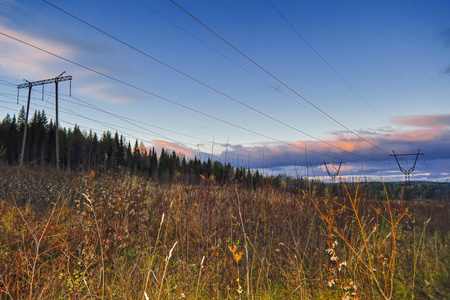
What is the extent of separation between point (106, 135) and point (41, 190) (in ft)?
236

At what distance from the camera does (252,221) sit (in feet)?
23.5

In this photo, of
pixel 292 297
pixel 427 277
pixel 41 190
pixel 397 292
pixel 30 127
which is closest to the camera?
pixel 292 297

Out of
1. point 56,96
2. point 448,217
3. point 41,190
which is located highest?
point 56,96

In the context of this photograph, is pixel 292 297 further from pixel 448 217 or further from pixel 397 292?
pixel 448 217

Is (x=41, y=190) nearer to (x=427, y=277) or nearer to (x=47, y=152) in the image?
(x=427, y=277)

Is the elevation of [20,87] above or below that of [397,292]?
above

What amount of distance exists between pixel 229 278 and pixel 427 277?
3756 millimetres

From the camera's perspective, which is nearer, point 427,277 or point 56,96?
point 427,277

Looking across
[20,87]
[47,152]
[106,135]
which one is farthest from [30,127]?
[20,87]

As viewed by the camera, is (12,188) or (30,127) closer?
(12,188)

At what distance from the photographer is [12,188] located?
9.62 meters

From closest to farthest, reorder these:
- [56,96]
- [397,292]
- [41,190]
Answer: [397,292] < [41,190] < [56,96]

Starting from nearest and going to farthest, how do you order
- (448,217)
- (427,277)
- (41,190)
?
1. (427,277)
2. (41,190)
3. (448,217)

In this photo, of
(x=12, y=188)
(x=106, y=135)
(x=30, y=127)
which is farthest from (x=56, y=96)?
(x=106, y=135)
